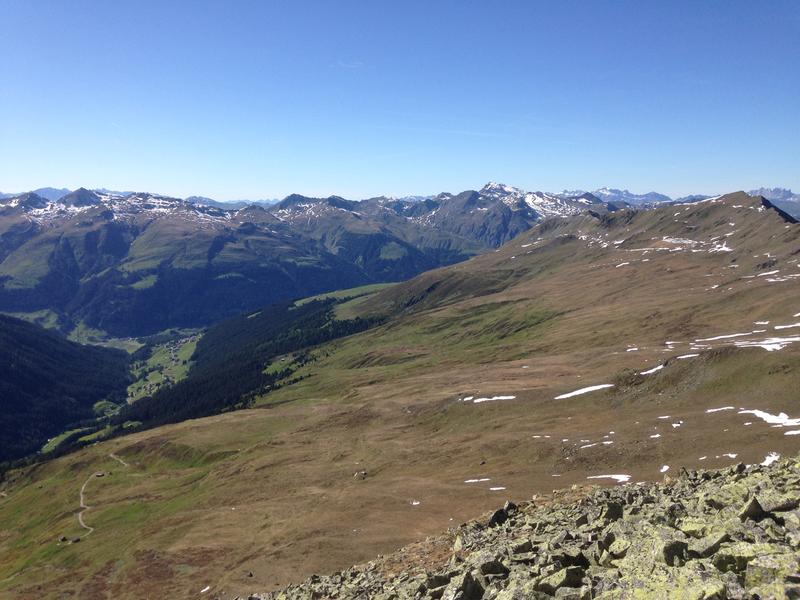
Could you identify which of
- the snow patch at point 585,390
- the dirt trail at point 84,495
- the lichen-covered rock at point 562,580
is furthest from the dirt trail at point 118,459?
the lichen-covered rock at point 562,580

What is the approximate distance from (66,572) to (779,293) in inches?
9127

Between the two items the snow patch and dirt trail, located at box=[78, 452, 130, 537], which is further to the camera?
dirt trail, located at box=[78, 452, 130, 537]

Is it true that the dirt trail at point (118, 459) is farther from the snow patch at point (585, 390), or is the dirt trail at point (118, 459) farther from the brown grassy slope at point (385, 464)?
the snow patch at point (585, 390)

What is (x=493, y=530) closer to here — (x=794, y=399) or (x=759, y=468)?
(x=759, y=468)

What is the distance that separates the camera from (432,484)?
97.6 m

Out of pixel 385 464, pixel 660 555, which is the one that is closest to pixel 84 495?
pixel 385 464

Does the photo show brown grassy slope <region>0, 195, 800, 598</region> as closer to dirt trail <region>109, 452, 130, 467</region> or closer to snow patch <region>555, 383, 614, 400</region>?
dirt trail <region>109, 452, 130, 467</region>

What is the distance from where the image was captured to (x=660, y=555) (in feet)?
75.3

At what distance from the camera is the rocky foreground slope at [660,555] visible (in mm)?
19469

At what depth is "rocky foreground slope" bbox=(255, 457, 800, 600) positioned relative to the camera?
19469 mm

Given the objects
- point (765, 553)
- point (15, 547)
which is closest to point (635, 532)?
point (765, 553)

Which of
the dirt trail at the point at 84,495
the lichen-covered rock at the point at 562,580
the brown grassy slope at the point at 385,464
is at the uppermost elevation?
the lichen-covered rock at the point at 562,580

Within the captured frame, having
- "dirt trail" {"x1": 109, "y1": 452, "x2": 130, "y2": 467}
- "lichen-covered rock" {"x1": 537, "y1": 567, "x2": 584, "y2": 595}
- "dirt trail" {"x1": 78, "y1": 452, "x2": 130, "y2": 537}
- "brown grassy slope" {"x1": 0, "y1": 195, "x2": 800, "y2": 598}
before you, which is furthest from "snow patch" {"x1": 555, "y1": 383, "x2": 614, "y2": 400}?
"dirt trail" {"x1": 109, "y1": 452, "x2": 130, "y2": 467}

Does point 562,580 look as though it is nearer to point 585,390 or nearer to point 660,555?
point 660,555
